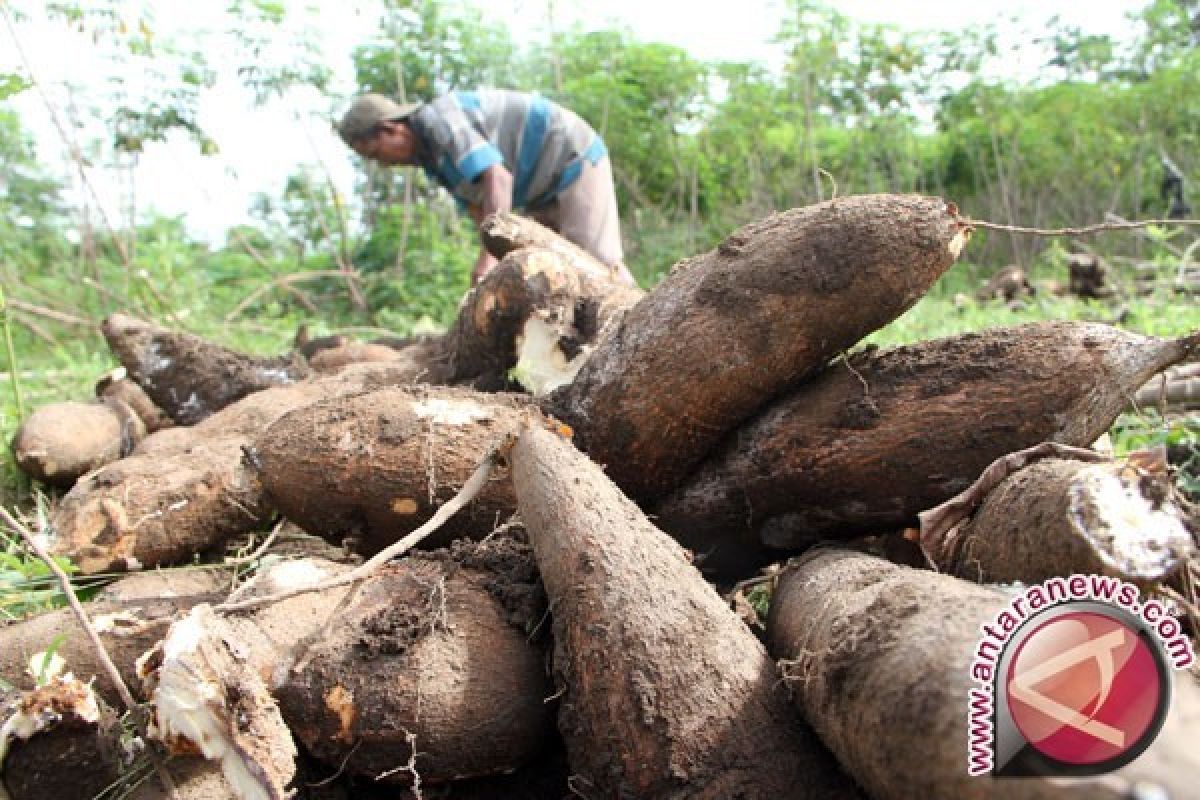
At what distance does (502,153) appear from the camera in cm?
494

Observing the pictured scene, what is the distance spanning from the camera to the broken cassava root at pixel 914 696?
0.90m

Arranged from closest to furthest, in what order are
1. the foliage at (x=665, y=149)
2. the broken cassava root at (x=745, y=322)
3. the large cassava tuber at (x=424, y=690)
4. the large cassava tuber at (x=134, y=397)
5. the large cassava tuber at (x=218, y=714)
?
the large cassava tuber at (x=218, y=714) < the large cassava tuber at (x=424, y=690) < the broken cassava root at (x=745, y=322) < the large cassava tuber at (x=134, y=397) < the foliage at (x=665, y=149)

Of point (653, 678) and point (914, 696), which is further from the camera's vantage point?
point (653, 678)

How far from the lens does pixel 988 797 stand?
3.03 ft

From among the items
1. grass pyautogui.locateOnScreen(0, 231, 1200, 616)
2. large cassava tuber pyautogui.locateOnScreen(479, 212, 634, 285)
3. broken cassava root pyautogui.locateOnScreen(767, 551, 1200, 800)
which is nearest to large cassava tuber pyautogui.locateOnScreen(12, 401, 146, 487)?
grass pyautogui.locateOnScreen(0, 231, 1200, 616)

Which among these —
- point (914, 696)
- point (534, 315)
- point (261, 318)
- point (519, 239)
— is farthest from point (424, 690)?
point (261, 318)

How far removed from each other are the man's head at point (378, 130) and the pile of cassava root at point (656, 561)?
263cm

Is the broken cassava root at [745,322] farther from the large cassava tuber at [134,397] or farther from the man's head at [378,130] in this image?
the man's head at [378,130]

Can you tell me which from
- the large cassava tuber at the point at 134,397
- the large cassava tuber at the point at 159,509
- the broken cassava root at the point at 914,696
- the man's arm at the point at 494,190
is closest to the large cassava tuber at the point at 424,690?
the broken cassava root at the point at 914,696

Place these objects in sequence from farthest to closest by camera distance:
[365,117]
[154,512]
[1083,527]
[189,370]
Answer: [365,117] < [189,370] < [154,512] < [1083,527]

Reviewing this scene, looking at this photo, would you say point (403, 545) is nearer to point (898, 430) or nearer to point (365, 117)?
point (898, 430)

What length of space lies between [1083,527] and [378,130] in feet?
14.1

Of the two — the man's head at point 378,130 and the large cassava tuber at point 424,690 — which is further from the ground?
the man's head at point 378,130

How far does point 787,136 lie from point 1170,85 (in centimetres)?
424
